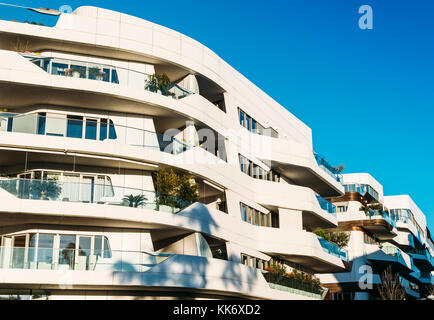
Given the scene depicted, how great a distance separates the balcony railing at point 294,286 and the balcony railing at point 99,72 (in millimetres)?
11039

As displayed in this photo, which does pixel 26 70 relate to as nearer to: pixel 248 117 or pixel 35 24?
pixel 35 24

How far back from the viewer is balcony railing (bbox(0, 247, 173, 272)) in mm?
24672

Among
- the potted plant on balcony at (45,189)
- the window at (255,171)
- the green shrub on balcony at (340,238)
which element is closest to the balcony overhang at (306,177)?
the window at (255,171)

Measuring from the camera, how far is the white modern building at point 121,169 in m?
26.2

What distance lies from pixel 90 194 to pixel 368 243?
37415 mm

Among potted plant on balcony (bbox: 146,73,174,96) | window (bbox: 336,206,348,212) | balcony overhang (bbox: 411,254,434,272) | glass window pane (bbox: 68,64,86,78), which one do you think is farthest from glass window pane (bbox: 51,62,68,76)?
balcony overhang (bbox: 411,254,434,272)

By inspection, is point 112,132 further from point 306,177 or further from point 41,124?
point 306,177

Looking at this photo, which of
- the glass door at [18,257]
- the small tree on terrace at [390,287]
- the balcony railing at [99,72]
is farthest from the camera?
the small tree on terrace at [390,287]

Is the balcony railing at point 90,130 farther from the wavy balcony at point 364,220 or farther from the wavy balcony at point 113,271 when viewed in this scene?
the wavy balcony at point 364,220

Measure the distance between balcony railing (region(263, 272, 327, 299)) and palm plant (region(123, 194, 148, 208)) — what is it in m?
9.09

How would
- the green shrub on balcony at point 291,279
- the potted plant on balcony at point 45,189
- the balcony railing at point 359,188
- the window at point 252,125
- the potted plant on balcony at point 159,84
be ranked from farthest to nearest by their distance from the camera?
the balcony railing at point 359,188 → the window at point 252,125 → the green shrub on balcony at point 291,279 → the potted plant on balcony at point 159,84 → the potted plant on balcony at point 45,189

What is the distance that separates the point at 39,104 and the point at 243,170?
12.7m

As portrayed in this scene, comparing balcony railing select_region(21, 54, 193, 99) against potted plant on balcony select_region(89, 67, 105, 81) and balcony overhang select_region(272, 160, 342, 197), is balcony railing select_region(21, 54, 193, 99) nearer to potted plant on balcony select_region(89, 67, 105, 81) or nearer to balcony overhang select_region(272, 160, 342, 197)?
potted plant on balcony select_region(89, 67, 105, 81)
